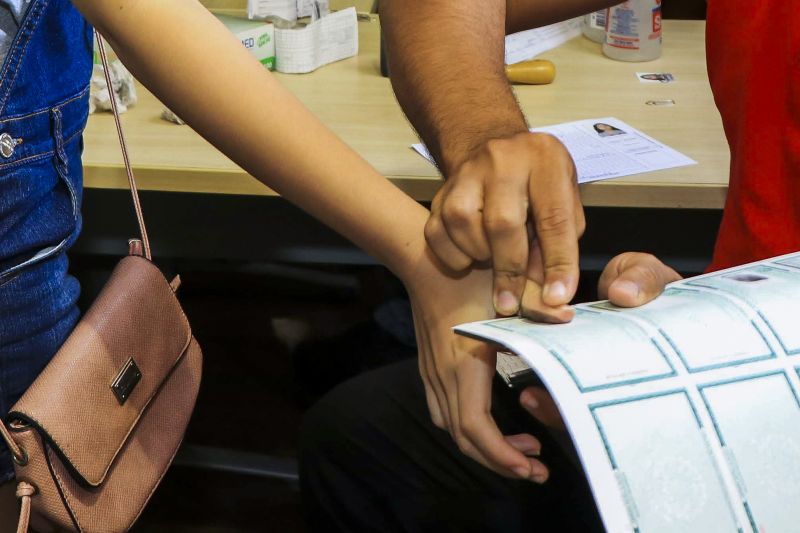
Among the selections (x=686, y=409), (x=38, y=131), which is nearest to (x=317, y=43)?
(x=38, y=131)

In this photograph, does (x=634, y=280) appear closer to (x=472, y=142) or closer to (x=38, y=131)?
(x=472, y=142)

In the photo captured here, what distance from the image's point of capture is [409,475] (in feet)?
3.57

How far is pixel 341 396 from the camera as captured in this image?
117 centimetres

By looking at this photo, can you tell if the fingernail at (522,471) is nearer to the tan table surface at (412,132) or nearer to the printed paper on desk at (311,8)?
the tan table surface at (412,132)

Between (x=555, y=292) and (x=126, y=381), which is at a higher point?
(x=555, y=292)

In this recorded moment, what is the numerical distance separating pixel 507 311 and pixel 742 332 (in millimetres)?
215

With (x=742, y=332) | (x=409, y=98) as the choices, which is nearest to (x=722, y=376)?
(x=742, y=332)

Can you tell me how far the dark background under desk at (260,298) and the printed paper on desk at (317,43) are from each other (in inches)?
10.0

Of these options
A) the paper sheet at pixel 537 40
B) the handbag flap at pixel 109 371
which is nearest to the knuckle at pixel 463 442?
the handbag flap at pixel 109 371

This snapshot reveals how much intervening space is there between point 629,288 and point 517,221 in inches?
4.2

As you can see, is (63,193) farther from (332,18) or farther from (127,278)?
(332,18)

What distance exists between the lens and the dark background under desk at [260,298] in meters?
1.58

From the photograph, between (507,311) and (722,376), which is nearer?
(722,376)

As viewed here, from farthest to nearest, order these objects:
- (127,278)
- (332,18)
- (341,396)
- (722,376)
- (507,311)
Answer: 1. (332,18)
2. (341,396)
3. (127,278)
4. (507,311)
5. (722,376)
